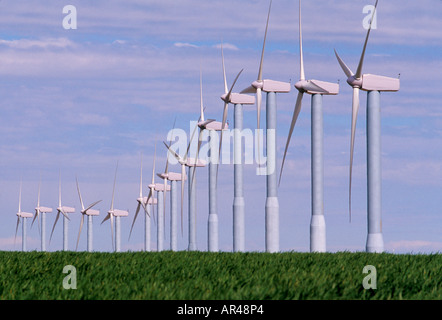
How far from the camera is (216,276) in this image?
25844 millimetres

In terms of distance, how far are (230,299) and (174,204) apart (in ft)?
195

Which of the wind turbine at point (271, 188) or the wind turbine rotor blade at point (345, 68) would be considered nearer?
the wind turbine rotor blade at point (345, 68)

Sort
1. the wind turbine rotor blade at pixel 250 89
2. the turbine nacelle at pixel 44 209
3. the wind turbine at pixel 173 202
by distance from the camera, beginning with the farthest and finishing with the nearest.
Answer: the turbine nacelle at pixel 44 209 → the wind turbine at pixel 173 202 → the wind turbine rotor blade at pixel 250 89

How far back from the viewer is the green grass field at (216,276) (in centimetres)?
2206

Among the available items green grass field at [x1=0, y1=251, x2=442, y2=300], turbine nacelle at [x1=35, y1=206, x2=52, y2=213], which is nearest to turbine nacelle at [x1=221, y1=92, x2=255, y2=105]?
green grass field at [x1=0, y1=251, x2=442, y2=300]

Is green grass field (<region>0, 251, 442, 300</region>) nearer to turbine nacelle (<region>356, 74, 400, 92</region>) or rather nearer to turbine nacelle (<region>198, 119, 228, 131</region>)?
turbine nacelle (<region>356, 74, 400, 92</region>)

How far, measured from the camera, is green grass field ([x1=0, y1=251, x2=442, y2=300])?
22.1 m

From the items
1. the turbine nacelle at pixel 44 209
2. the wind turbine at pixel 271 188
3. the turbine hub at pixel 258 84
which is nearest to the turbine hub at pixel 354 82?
the wind turbine at pixel 271 188

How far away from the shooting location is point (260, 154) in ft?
168

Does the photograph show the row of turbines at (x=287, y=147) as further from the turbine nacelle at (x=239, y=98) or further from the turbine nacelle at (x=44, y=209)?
the turbine nacelle at (x=44, y=209)
